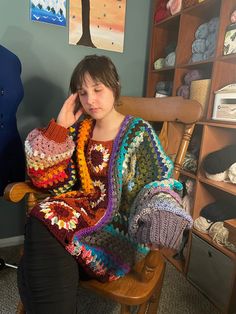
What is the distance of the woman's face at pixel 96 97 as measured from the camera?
2.67 feet

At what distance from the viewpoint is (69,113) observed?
90cm

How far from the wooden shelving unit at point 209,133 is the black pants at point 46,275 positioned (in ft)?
1.49

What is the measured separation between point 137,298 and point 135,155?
394mm

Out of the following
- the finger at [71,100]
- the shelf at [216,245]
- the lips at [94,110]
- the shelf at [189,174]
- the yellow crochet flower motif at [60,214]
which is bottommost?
the shelf at [216,245]

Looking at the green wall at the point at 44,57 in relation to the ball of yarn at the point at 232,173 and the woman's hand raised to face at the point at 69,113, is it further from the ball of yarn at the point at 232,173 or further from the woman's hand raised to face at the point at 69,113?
the ball of yarn at the point at 232,173

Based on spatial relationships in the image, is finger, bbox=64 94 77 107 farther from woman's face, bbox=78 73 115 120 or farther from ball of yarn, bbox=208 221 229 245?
ball of yarn, bbox=208 221 229 245

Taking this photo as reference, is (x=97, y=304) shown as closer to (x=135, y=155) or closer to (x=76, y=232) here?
(x=76, y=232)

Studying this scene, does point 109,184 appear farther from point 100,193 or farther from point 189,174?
point 189,174

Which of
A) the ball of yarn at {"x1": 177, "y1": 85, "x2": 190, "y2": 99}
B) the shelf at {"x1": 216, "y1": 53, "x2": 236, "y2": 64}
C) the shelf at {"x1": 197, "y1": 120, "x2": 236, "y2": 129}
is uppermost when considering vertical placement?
the shelf at {"x1": 216, "y1": 53, "x2": 236, "y2": 64}

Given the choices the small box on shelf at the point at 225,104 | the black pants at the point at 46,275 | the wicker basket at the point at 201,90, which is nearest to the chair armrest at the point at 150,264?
the black pants at the point at 46,275

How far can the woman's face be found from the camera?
0.81 metres

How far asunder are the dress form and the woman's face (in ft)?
1.00

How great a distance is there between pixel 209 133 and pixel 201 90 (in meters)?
0.20

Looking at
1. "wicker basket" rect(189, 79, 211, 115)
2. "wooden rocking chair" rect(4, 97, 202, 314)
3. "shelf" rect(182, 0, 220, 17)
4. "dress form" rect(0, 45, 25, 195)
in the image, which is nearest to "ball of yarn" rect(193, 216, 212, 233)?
"wooden rocking chair" rect(4, 97, 202, 314)
